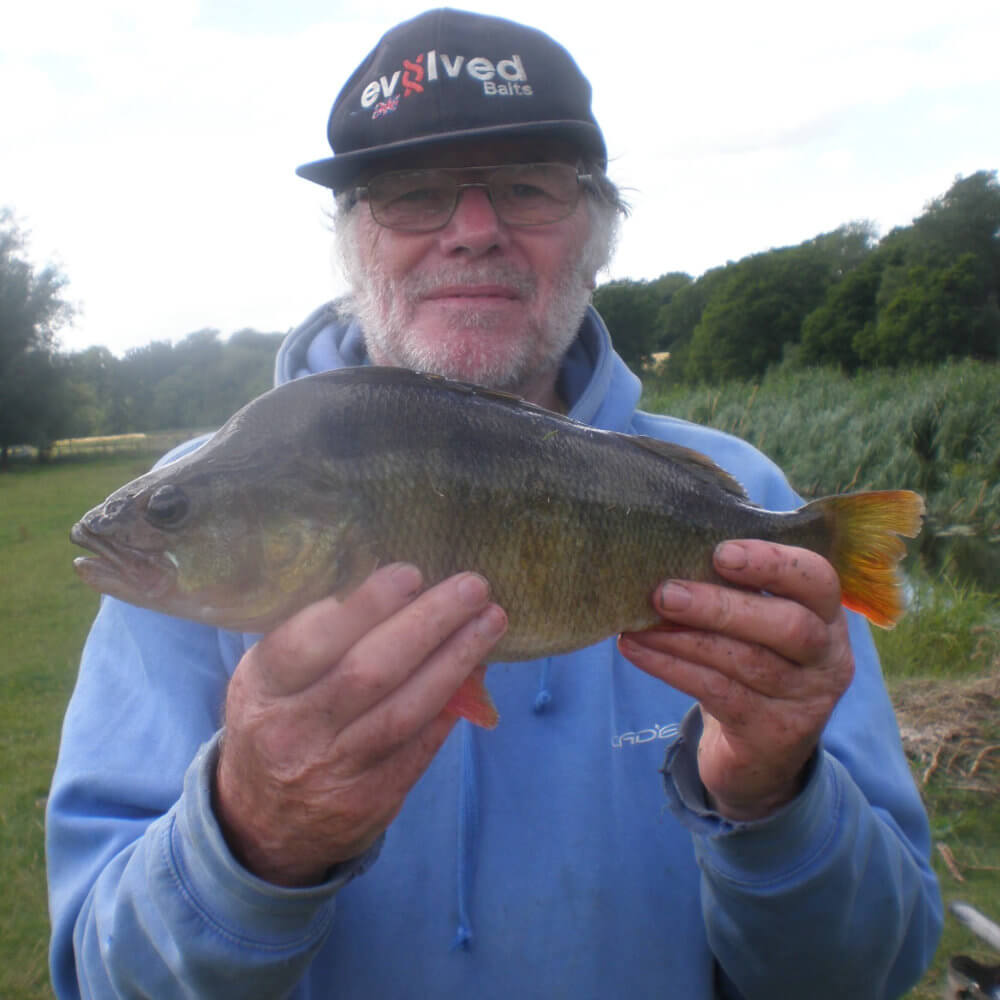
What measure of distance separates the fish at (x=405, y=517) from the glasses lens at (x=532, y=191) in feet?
3.67

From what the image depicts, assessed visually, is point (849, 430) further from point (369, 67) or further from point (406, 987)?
point (406, 987)

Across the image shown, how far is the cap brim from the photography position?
246 centimetres

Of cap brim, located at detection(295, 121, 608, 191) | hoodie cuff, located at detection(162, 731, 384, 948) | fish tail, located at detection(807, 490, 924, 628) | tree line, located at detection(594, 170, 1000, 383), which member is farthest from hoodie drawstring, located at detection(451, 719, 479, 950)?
tree line, located at detection(594, 170, 1000, 383)

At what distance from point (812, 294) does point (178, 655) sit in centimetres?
5431

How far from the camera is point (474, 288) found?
8.53 ft

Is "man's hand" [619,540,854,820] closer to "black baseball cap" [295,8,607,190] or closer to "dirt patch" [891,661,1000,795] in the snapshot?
"black baseball cap" [295,8,607,190]

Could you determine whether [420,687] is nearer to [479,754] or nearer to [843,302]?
[479,754]

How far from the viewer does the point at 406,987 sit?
1998 millimetres

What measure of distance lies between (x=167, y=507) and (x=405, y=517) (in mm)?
489

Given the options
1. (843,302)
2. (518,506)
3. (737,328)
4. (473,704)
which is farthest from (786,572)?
(737,328)

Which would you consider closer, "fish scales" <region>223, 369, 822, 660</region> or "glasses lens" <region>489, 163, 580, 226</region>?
"fish scales" <region>223, 369, 822, 660</region>

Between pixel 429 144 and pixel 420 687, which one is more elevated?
pixel 429 144

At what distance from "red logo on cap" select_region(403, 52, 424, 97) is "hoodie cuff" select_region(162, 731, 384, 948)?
6.41 feet

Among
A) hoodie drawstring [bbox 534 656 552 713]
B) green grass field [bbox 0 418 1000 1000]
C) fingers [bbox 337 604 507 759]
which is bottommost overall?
green grass field [bbox 0 418 1000 1000]
